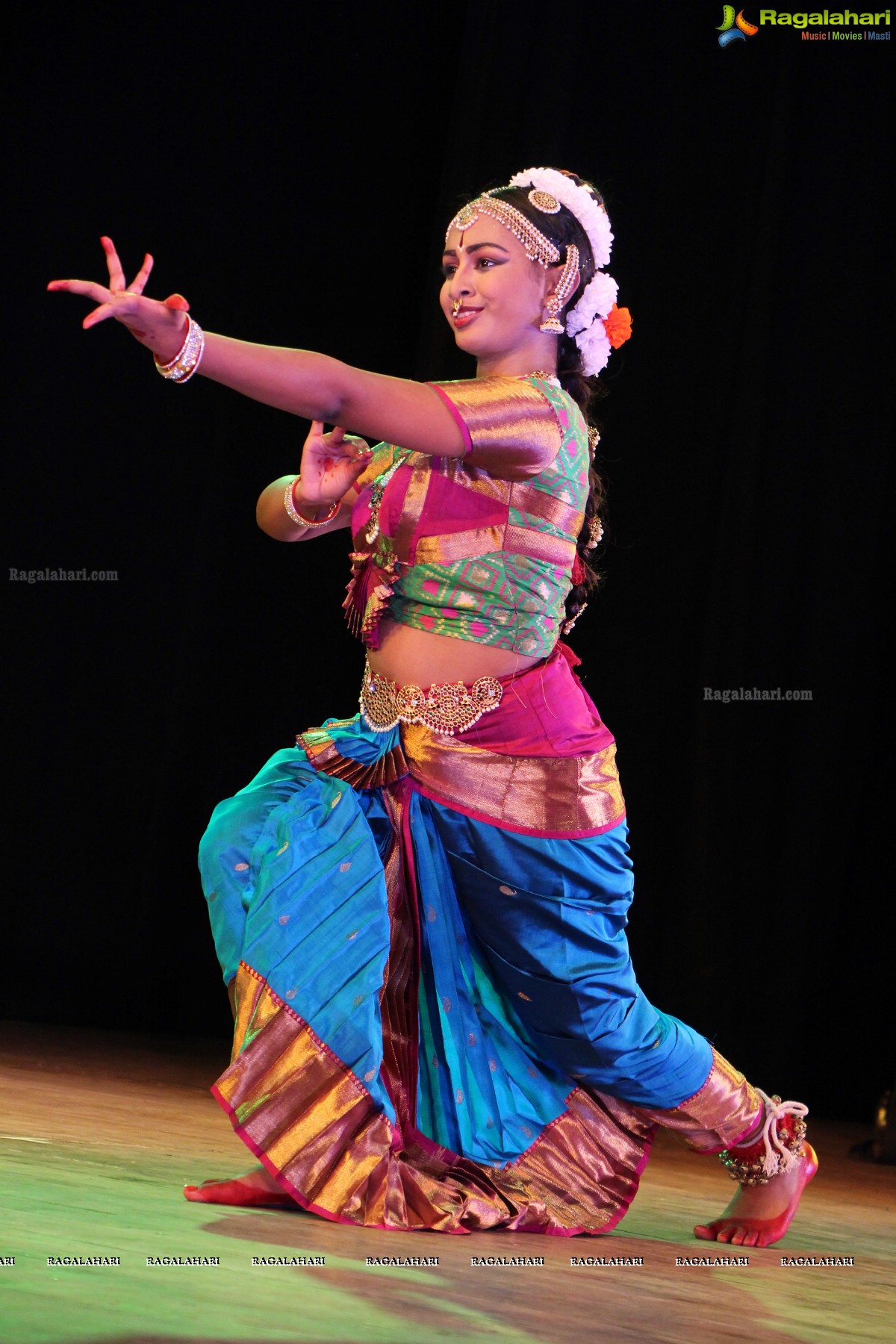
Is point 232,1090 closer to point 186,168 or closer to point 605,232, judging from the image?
point 605,232

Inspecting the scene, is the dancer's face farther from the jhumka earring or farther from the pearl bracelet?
the pearl bracelet

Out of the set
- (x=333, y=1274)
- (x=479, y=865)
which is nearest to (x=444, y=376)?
(x=479, y=865)

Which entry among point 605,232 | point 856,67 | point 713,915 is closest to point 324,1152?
point 605,232

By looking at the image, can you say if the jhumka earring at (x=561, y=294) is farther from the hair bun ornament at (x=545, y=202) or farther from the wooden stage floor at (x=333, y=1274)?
the wooden stage floor at (x=333, y=1274)

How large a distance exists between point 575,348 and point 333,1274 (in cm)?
141

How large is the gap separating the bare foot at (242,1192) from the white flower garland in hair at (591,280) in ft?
4.15

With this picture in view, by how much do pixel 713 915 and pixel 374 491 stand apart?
1.93 metres

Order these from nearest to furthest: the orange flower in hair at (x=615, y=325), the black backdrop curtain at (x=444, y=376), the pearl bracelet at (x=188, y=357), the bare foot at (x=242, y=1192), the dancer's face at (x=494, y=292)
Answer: the pearl bracelet at (x=188, y=357)
the bare foot at (x=242, y=1192)
the dancer's face at (x=494, y=292)
the orange flower in hair at (x=615, y=325)
the black backdrop curtain at (x=444, y=376)

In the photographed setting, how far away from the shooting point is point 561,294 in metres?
2.36

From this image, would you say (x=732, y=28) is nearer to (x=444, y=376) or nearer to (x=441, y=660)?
(x=444, y=376)

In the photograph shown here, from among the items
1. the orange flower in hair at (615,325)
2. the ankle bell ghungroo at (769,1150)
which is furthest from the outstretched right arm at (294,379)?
the ankle bell ghungroo at (769,1150)

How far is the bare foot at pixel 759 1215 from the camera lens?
7.29 feet

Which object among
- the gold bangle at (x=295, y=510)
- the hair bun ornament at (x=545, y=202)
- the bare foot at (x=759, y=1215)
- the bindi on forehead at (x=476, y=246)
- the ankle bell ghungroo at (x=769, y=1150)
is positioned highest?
the hair bun ornament at (x=545, y=202)

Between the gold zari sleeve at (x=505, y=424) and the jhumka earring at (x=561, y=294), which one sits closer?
the gold zari sleeve at (x=505, y=424)
